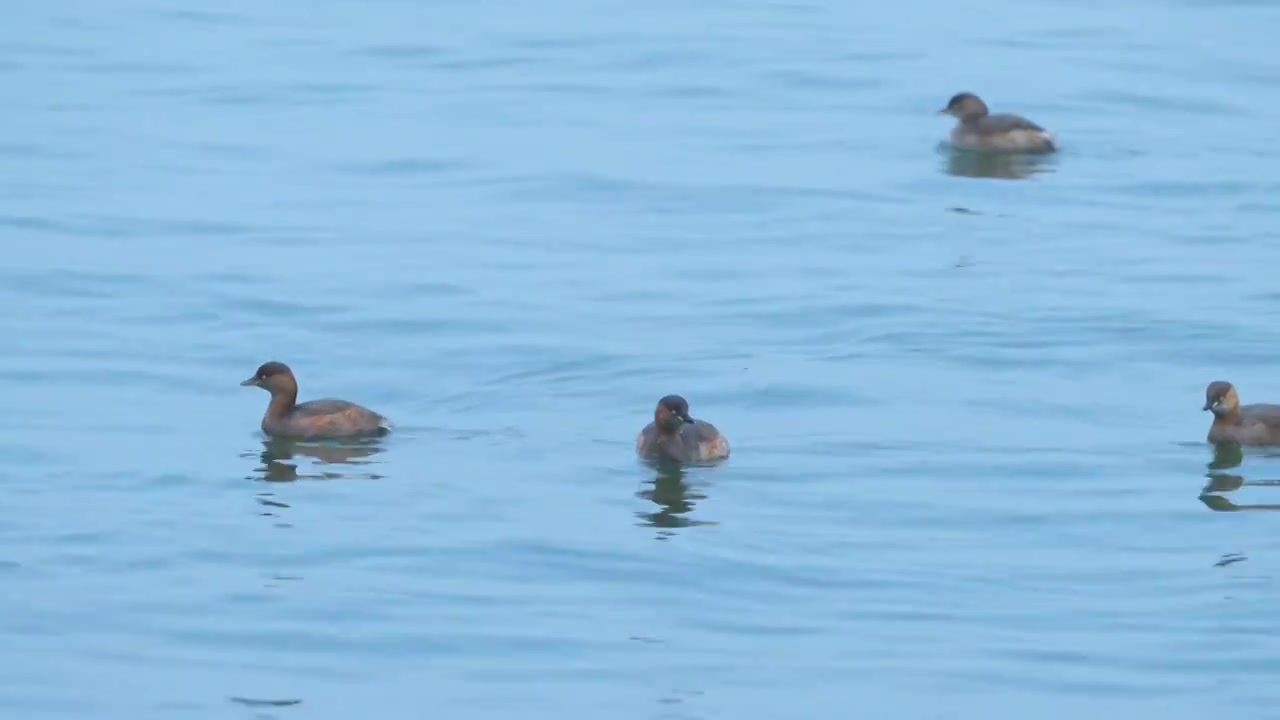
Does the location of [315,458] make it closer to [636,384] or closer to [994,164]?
[636,384]

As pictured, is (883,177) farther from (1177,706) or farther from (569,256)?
(1177,706)

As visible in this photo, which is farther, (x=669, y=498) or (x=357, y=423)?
(x=357, y=423)

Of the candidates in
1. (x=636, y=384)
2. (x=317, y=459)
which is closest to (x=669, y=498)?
(x=317, y=459)

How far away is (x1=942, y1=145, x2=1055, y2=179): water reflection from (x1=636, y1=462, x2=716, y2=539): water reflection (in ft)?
40.0

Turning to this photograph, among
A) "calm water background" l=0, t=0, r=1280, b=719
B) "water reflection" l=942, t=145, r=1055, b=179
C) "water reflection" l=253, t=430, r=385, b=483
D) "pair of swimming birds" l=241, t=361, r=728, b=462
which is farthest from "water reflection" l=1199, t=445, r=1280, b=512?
"water reflection" l=942, t=145, r=1055, b=179

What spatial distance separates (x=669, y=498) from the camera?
55.3ft

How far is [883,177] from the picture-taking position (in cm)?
2833

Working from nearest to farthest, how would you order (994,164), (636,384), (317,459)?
1. (317,459)
2. (636,384)
3. (994,164)

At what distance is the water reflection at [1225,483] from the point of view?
16.6 m

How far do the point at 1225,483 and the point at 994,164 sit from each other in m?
12.4

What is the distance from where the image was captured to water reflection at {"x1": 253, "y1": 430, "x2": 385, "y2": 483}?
17.4 metres

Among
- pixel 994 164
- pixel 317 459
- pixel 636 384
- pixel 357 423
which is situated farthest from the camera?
pixel 994 164

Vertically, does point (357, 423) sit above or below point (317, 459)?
above

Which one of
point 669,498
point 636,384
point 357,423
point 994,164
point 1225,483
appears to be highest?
point 994,164
